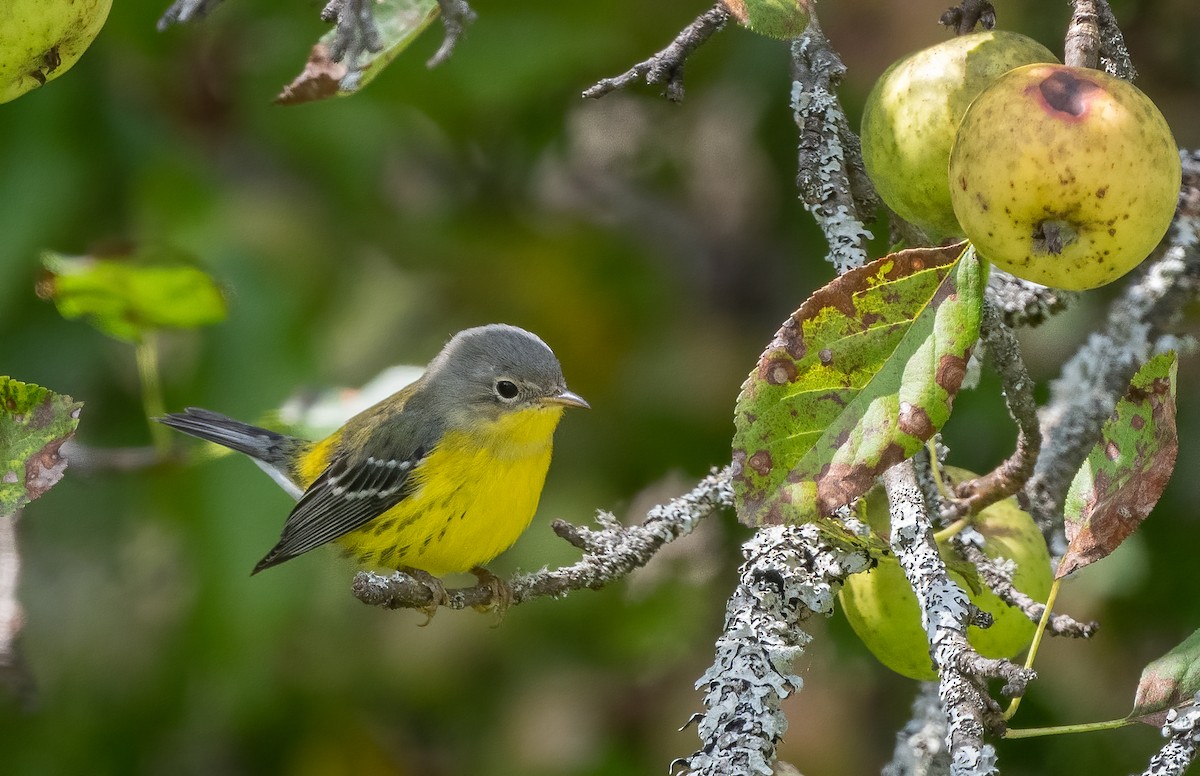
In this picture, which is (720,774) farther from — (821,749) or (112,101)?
(112,101)

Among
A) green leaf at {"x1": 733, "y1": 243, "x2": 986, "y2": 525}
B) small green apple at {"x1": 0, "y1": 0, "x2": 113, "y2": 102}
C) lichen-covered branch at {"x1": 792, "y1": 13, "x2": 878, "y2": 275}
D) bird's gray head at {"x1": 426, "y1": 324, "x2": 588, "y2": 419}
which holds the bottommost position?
bird's gray head at {"x1": 426, "y1": 324, "x2": 588, "y2": 419}

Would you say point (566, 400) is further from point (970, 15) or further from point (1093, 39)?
point (1093, 39)

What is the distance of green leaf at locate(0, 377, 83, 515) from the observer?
1.52 m

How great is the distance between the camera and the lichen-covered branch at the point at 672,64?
1565 millimetres

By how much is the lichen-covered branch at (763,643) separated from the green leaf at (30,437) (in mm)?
795

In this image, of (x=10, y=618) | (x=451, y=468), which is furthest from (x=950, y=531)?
(x=451, y=468)

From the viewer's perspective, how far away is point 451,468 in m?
3.30

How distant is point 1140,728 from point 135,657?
8.51 ft

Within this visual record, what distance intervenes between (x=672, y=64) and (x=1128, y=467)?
0.73 m

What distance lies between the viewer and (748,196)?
435 centimetres

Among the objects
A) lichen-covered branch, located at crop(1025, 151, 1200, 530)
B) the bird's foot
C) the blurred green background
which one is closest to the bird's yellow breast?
the bird's foot

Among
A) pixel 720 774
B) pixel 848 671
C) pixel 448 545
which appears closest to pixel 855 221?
pixel 720 774

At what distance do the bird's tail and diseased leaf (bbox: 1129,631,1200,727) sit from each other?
2268 mm

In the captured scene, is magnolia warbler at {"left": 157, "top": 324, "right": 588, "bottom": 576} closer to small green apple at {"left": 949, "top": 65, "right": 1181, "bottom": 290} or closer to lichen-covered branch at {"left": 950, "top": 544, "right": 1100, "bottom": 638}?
lichen-covered branch at {"left": 950, "top": 544, "right": 1100, "bottom": 638}
